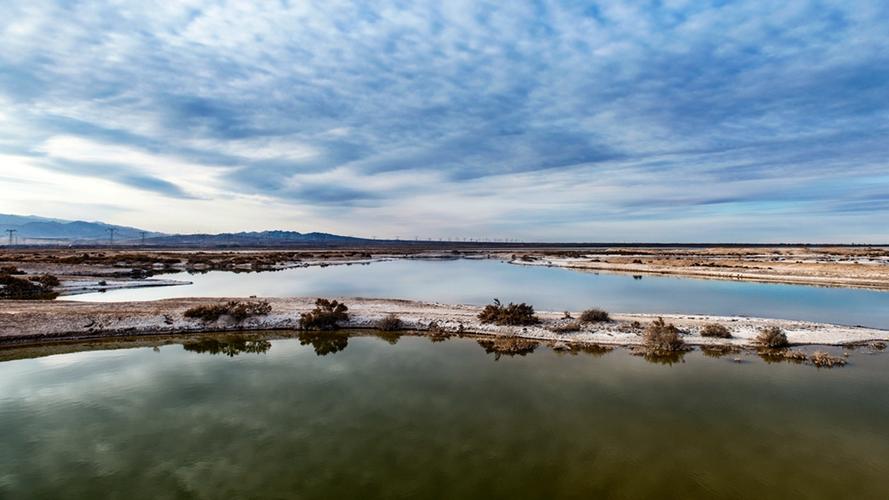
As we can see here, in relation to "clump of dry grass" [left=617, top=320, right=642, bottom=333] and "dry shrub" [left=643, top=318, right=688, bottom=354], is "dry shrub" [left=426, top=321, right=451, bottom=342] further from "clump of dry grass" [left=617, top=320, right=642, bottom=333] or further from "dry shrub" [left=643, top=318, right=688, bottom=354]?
"dry shrub" [left=643, top=318, right=688, bottom=354]

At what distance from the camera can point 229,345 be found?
771 inches

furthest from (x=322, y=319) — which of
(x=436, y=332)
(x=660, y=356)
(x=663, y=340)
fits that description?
(x=663, y=340)

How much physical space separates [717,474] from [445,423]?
577 cm

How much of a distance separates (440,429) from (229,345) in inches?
515

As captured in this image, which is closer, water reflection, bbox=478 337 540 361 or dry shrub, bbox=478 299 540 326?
water reflection, bbox=478 337 540 361

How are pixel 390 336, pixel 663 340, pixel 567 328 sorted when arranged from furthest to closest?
pixel 390 336, pixel 567 328, pixel 663 340

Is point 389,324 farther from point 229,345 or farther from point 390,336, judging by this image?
point 229,345

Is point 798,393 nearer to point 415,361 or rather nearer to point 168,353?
point 415,361

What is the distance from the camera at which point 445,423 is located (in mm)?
10859

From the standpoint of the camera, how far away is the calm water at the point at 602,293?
91.6ft

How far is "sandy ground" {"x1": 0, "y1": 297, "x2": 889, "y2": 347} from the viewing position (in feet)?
64.4

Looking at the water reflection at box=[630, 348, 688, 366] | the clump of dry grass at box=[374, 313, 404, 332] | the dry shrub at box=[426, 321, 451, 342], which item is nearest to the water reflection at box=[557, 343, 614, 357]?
the water reflection at box=[630, 348, 688, 366]

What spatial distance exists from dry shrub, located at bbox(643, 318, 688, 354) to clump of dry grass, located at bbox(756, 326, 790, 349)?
3241 mm

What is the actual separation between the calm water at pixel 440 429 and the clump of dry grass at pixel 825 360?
1.48ft
